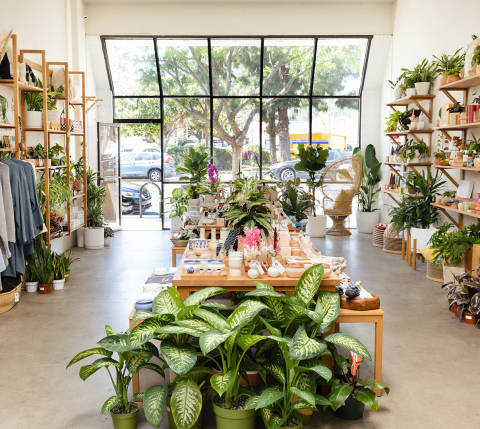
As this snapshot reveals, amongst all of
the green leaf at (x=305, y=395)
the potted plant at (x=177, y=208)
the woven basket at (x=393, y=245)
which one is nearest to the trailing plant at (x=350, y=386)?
the green leaf at (x=305, y=395)

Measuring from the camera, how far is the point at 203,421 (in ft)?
11.3

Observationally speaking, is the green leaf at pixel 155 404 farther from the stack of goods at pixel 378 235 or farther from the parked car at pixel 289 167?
the parked car at pixel 289 167

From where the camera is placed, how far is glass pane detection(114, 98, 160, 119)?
36.6 feet

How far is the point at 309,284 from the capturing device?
147 inches

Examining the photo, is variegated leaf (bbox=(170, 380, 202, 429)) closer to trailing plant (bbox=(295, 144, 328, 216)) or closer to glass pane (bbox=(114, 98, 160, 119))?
trailing plant (bbox=(295, 144, 328, 216))

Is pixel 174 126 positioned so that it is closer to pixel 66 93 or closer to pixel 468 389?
pixel 66 93

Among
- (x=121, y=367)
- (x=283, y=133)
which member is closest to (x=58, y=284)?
(x=121, y=367)

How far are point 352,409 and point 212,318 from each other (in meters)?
1.00

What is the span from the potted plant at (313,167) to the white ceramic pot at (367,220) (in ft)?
2.97

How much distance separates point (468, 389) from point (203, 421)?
181cm

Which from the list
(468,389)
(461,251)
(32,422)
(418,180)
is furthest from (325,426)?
(418,180)

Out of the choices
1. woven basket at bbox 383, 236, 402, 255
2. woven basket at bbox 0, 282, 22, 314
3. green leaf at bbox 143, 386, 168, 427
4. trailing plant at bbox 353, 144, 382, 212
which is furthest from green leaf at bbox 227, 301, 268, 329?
trailing plant at bbox 353, 144, 382, 212

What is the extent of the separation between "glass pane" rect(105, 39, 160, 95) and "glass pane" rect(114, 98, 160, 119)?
136 millimetres

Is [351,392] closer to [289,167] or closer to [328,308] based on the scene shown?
[328,308]
